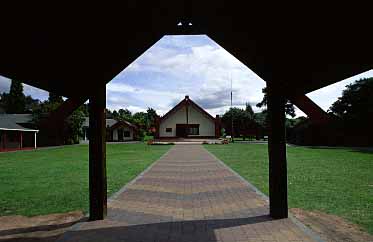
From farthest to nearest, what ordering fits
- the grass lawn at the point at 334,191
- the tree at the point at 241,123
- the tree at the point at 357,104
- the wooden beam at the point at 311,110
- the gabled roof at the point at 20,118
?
the tree at the point at 241,123, the gabled roof at the point at 20,118, the tree at the point at 357,104, the grass lawn at the point at 334,191, the wooden beam at the point at 311,110

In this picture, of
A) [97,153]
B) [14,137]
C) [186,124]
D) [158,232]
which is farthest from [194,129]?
[158,232]

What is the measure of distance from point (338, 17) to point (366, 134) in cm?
3415

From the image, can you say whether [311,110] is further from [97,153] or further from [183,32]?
[97,153]

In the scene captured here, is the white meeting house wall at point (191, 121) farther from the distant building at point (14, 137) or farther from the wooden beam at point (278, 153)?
the wooden beam at point (278, 153)

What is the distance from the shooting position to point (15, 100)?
79750 mm

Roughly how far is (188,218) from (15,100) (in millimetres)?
86000

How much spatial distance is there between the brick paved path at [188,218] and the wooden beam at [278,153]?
30 cm

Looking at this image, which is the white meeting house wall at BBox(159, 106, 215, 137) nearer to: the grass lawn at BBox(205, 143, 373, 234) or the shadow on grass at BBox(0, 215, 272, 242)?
the grass lawn at BBox(205, 143, 373, 234)

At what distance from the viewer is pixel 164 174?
12625mm

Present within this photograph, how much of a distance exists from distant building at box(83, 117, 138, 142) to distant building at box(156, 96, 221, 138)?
39.0ft

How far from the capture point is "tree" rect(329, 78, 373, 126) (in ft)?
105

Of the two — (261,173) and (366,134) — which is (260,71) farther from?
(366,134)

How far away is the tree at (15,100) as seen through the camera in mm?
→ 78938

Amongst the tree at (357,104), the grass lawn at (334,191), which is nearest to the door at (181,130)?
the tree at (357,104)
